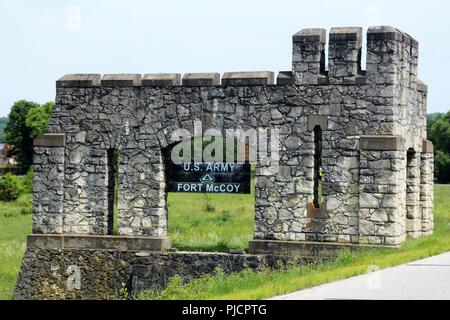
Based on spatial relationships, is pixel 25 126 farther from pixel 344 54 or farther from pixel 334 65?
pixel 344 54

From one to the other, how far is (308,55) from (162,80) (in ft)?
9.61

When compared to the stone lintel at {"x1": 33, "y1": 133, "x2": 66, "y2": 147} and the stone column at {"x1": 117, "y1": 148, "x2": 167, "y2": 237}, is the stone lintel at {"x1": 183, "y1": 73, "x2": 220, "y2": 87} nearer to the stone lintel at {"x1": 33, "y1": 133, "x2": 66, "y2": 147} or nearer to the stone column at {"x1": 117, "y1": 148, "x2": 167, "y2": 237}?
the stone column at {"x1": 117, "y1": 148, "x2": 167, "y2": 237}

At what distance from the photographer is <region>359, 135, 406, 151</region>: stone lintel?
56.9 ft

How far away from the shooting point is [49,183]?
19.5 meters

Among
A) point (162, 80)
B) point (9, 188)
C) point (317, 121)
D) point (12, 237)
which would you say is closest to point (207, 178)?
point (162, 80)

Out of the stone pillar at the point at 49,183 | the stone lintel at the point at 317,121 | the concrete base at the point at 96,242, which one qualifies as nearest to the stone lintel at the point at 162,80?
the stone pillar at the point at 49,183

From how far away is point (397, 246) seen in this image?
1733 centimetres

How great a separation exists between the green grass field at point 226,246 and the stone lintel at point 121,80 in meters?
3.54

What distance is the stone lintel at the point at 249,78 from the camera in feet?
59.7

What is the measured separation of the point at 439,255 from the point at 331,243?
2.62 metres

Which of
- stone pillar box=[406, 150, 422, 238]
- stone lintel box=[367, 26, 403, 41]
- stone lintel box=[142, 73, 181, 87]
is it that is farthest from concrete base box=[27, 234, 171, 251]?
stone lintel box=[367, 26, 403, 41]
